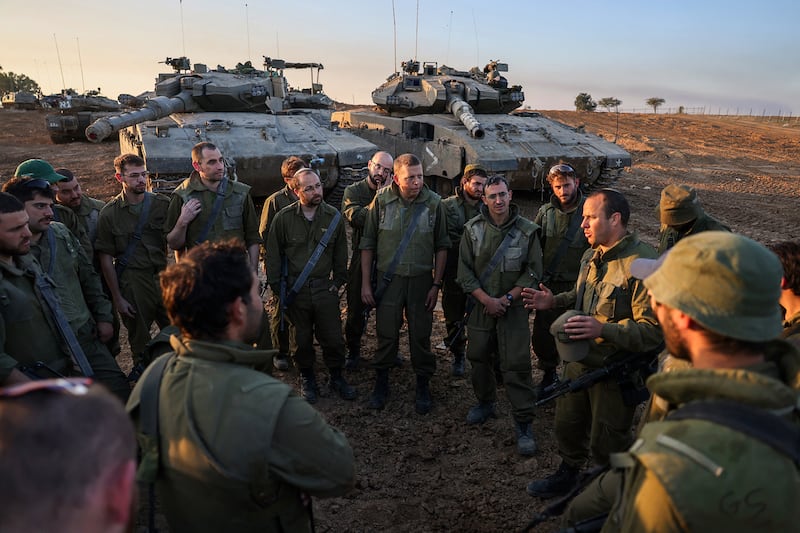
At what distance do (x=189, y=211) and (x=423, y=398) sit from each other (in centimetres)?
249

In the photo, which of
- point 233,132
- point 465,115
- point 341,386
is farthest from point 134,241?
point 465,115

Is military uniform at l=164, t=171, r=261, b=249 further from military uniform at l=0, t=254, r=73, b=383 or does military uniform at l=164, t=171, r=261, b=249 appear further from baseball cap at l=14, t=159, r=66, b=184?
military uniform at l=0, t=254, r=73, b=383

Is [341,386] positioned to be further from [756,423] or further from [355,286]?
[756,423]

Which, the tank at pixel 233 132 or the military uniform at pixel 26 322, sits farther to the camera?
the tank at pixel 233 132

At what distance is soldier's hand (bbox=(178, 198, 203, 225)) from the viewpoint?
470 centimetres

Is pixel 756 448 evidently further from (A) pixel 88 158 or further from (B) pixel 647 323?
(A) pixel 88 158

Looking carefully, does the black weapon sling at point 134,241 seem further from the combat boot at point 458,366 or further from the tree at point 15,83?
the tree at point 15,83

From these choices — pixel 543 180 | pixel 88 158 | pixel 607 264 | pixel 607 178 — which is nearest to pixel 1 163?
pixel 88 158

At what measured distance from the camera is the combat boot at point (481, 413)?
450 cm

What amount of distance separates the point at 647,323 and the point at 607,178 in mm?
8731

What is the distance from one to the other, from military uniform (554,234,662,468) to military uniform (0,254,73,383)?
9.61ft

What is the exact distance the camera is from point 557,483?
3.64m

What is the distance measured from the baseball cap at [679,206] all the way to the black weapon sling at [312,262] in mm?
2586

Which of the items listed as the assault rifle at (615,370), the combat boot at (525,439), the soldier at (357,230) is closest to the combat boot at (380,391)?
the soldier at (357,230)
